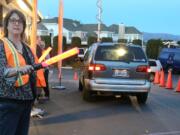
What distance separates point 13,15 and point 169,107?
8.80m

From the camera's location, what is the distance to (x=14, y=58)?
4594 mm

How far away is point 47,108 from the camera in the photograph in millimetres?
11609

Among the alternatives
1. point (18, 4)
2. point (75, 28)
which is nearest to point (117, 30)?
point (75, 28)

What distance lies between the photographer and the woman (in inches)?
179

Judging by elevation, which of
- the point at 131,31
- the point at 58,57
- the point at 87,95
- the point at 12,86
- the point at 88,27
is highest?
the point at 58,57

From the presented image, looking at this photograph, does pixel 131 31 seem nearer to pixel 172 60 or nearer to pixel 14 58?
pixel 172 60

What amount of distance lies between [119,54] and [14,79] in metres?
8.86

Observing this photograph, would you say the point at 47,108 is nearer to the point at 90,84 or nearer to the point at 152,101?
the point at 90,84

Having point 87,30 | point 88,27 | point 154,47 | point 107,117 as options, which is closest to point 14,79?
point 107,117

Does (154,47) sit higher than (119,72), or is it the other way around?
(119,72)

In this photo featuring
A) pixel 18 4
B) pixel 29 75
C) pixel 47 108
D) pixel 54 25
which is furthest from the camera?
pixel 54 25

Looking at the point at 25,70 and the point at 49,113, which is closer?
the point at 25,70

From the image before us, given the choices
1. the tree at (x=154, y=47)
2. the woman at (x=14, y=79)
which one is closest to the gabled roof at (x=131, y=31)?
the tree at (x=154, y=47)

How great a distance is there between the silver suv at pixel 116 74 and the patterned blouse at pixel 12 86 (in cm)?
791
